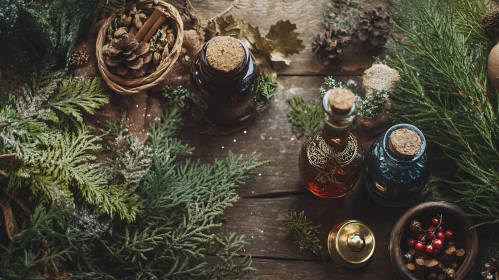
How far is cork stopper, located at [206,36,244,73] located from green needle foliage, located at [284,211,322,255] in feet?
1.35

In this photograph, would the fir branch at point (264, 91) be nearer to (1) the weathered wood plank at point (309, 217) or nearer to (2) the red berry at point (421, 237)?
(1) the weathered wood plank at point (309, 217)

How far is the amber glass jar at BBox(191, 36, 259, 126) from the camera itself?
57.7 inches

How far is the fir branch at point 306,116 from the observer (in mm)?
1679

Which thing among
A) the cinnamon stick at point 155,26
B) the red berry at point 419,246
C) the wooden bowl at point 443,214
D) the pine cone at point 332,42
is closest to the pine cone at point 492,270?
the wooden bowl at point 443,214

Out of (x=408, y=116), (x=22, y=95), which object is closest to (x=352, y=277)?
(x=408, y=116)

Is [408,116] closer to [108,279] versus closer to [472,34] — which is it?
[472,34]

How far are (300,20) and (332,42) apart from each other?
0.12m

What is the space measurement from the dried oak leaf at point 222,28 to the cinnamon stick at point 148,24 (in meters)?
0.13

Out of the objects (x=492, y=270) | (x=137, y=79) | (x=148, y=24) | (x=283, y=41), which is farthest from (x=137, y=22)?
(x=492, y=270)

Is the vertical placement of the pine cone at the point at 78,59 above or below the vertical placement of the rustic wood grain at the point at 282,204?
above

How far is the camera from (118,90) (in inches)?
61.0

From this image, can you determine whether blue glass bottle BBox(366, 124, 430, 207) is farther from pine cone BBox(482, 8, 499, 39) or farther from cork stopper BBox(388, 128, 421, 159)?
pine cone BBox(482, 8, 499, 39)

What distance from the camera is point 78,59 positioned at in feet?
5.16

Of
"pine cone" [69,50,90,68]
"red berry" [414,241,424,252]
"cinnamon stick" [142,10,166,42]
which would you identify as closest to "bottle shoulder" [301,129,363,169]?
"red berry" [414,241,424,252]
